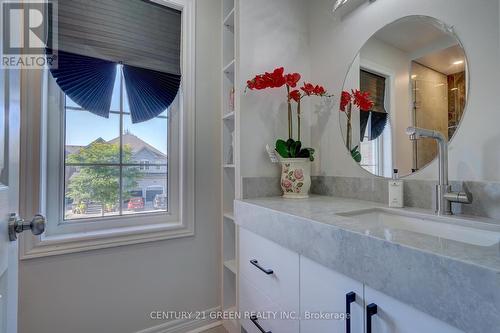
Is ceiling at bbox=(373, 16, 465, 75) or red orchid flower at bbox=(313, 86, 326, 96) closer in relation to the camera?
ceiling at bbox=(373, 16, 465, 75)

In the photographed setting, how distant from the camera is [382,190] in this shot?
1.08m

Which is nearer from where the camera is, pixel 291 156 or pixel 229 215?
pixel 291 156

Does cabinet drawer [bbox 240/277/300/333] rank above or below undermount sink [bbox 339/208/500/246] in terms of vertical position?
below

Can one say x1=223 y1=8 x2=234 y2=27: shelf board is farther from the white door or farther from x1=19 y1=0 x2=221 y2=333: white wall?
the white door

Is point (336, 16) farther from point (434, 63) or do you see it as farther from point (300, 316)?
point (300, 316)

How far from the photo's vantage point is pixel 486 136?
785 mm

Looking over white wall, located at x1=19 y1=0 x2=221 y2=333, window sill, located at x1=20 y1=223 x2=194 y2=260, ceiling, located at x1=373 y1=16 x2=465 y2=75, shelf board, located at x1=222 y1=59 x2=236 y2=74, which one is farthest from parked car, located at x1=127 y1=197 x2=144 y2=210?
ceiling, located at x1=373 y1=16 x2=465 y2=75

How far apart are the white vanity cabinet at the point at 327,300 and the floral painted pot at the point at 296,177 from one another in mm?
490

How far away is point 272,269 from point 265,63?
109 cm

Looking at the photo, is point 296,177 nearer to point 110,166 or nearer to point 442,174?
point 442,174

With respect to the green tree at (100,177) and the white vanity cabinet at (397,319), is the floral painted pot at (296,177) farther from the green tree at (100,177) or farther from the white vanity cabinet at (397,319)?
the green tree at (100,177)

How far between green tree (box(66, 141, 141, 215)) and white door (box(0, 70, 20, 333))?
0.69 meters

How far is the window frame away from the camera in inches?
43.1

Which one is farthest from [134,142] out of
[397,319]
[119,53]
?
[397,319]
